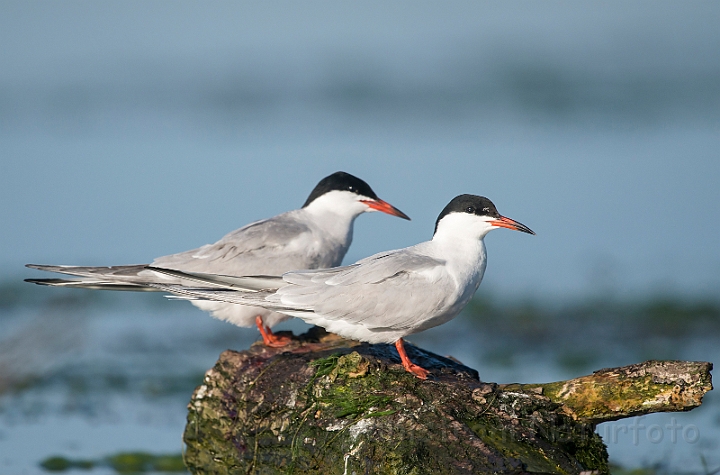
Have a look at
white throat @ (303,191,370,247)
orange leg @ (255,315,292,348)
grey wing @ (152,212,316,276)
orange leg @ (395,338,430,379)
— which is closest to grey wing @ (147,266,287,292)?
orange leg @ (255,315,292,348)

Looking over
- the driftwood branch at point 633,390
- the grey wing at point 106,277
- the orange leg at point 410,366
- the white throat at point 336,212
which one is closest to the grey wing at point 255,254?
the white throat at point 336,212

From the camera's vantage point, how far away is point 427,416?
3955 millimetres

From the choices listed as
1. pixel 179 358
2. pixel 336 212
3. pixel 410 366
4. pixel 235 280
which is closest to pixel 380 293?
pixel 410 366

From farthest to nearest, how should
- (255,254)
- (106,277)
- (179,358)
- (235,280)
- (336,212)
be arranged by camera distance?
(179,358) → (336,212) → (255,254) → (106,277) → (235,280)

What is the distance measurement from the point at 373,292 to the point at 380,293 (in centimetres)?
4

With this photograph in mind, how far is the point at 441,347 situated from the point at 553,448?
379 cm

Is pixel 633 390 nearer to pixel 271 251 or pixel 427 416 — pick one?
pixel 427 416

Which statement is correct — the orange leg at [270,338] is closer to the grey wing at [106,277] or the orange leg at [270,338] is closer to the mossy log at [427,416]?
the mossy log at [427,416]

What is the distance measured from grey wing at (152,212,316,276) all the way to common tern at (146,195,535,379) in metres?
0.93

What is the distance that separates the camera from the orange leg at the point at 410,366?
434cm

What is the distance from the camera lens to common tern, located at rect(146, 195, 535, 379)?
4.62 metres

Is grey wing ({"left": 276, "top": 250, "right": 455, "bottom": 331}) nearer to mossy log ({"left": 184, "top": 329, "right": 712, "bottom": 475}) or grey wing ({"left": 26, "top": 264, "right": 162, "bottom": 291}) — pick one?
mossy log ({"left": 184, "top": 329, "right": 712, "bottom": 475})

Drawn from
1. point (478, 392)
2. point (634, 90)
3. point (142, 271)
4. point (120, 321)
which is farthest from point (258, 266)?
point (634, 90)

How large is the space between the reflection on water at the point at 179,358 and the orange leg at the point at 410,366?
3.84 ft
